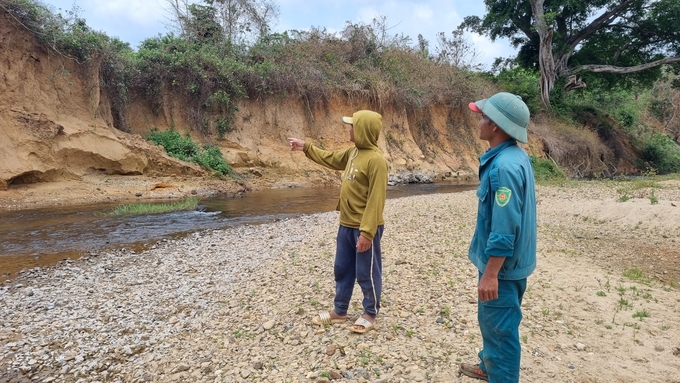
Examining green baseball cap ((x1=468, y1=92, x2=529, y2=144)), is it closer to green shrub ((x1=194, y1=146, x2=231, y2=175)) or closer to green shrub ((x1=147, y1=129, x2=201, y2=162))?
green shrub ((x1=194, y1=146, x2=231, y2=175))

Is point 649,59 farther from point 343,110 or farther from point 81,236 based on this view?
point 81,236

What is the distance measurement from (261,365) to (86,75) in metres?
15.5

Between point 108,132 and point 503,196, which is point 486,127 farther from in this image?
point 108,132

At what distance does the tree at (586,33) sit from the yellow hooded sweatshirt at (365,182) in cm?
2606

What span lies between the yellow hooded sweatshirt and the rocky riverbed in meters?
1.08

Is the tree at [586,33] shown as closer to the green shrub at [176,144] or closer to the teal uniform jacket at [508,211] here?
the green shrub at [176,144]

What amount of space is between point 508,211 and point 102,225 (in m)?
9.62

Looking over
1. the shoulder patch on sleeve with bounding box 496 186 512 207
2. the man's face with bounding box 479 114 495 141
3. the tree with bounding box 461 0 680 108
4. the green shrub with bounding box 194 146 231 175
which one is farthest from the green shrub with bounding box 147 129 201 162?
the tree with bounding box 461 0 680 108

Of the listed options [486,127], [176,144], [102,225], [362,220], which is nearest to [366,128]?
[362,220]

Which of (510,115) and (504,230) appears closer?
(504,230)

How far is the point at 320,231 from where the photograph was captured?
8758 millimetres

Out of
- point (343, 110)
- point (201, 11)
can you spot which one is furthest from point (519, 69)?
point (201, 11)

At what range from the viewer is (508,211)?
2.37 meters

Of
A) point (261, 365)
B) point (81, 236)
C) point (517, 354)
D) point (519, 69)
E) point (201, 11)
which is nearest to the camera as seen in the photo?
point (517, 354)
